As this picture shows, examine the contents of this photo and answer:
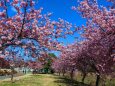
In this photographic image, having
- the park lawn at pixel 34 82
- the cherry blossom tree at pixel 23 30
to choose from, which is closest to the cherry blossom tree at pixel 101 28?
the cherry blossom tree at pixel 23 30

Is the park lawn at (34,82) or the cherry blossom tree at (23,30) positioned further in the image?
the park lawn at (34,82)

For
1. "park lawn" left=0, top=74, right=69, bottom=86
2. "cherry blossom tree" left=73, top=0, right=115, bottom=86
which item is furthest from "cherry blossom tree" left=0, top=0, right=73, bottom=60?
"park lawn" left=0, top=74, right=69, bottom=86

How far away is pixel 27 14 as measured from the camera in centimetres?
1444

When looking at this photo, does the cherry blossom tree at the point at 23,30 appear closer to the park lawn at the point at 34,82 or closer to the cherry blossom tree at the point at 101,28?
the cherry blossom tree at the point at 101,28

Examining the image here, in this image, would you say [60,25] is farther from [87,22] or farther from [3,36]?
[87,22]

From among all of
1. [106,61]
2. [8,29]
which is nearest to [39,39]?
[8,29]

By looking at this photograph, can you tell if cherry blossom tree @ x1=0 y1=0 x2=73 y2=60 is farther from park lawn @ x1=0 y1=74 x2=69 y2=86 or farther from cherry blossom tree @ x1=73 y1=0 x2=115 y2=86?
park lawn @ x1=0 y1=74 x2=69 y2=86

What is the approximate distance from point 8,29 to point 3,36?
0.51 meters

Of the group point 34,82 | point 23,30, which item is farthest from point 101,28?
point 34,82

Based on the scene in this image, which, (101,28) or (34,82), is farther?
(34,82)

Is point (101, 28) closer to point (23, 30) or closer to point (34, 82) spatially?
point (23, 30)

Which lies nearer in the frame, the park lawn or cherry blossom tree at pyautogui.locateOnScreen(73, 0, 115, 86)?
cherry blossom tree at pyautogui.locateOnScreen(73, 0, 115, 86)

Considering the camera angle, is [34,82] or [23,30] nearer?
[23,30]

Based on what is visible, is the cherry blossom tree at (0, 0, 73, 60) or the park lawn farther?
the park lawn
